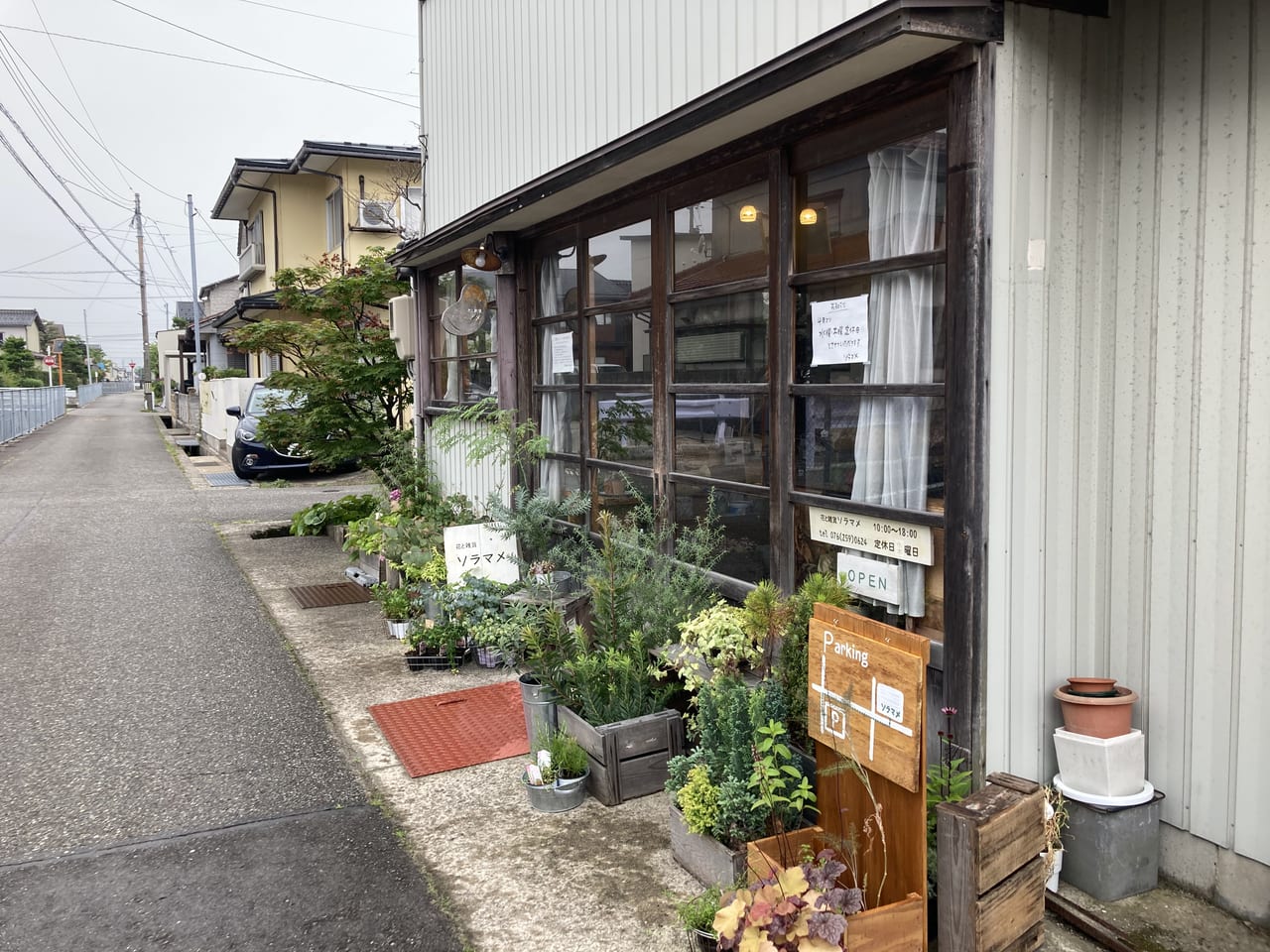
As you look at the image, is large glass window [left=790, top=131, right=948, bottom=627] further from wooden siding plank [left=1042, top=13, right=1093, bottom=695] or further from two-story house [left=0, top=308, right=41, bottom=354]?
two-story house [left=0, top=308, right=41, bottom=354]

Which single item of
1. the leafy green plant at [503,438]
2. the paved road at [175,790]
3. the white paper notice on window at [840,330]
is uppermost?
the white paper notice on window at [840,330]

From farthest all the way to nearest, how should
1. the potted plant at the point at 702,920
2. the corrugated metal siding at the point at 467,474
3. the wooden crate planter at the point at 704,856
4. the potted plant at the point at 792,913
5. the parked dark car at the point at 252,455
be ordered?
the parked dark car at the point at 252,455
the corrugated metal siding at the point at 467,474
the wooden crate planter at the point at 704,856
the potted plant at the point at 702,920
the potted plant at the point at 792,913

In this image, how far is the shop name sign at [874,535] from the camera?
3.78m

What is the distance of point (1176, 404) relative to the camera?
331 cm

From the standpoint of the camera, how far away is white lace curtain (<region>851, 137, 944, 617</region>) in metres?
3.77

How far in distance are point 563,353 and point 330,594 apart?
10.6 feet

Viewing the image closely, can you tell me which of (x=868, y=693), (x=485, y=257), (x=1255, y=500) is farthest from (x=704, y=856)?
(x=485, y=257)

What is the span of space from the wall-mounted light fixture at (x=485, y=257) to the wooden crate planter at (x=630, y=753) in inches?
162

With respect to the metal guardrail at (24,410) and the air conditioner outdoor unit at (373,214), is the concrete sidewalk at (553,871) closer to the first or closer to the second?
the air conditioner outdoor unit at (373,214)

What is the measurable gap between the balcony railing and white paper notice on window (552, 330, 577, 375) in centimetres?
2338

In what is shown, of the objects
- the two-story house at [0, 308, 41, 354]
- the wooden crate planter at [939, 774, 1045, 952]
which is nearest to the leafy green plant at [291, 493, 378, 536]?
the wooden crate planter at [939, 774, 1045, 952]

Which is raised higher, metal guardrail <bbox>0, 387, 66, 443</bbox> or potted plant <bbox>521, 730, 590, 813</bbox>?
metal guardrail <bbox>0, 387, 66, 443</bbox>

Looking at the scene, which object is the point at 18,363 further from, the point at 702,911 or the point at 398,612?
the point at 702,911

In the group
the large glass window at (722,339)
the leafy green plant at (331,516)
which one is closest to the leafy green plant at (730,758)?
the large glass window at (722,339)
